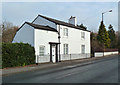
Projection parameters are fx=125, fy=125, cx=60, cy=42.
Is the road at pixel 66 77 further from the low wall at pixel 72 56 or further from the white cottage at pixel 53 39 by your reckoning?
the low wall at pixel 72 56

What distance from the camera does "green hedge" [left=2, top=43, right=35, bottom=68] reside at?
13234 millimetres

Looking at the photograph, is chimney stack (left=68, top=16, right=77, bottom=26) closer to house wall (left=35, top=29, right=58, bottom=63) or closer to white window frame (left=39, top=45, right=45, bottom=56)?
house wall (left=35, top=29, right=58, bottom=63)

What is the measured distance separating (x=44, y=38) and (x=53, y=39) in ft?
6.53

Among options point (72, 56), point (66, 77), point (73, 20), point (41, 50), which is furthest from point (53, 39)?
point (73, 20)

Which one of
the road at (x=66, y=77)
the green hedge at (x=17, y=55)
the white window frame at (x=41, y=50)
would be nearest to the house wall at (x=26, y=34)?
the white window frame at (x=41, y=50)

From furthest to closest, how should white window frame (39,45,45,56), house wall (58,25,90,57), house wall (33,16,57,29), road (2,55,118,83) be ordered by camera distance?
house wall (58,25,90,57), house wall (33,16,57,29), white window frame (39,45,45,56), road (2,55,118,83)

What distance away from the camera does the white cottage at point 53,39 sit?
17078 mm

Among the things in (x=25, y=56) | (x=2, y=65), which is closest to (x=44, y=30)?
(x=25, y=56)

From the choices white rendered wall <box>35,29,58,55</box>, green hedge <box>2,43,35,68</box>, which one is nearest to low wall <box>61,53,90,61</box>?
white rendered wall <box>35,29,58,55</box>

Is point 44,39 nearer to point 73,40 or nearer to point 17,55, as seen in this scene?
point 17,55

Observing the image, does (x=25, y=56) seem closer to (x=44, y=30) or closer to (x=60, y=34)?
(x=44, y=30)

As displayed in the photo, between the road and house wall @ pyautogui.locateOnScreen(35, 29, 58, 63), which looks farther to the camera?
house wall @ pyautogui.locateOnScreen(35, 29, 58, 63)

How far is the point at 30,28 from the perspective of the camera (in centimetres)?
1714

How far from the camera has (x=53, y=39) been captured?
1953 cm
